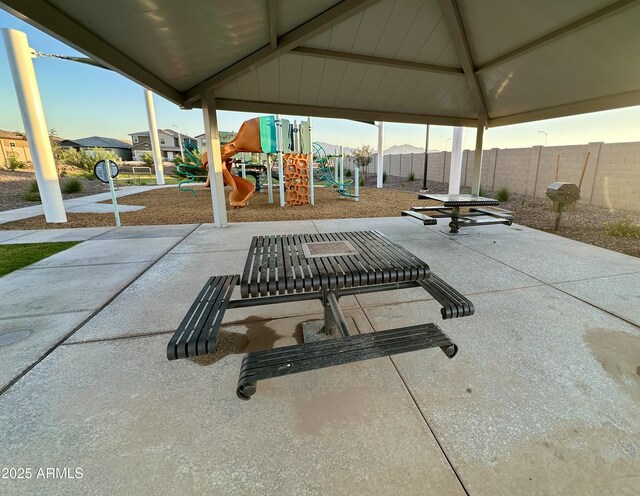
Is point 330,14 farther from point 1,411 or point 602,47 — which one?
point 1,411

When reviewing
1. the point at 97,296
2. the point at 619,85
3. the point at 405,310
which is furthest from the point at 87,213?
the point at 619,85

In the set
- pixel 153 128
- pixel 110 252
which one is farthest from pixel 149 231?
pixel 153 128

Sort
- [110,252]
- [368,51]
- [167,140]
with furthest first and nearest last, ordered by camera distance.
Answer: [167,140] < [368,51] < [110,252]

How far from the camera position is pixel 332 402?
68.1 inches

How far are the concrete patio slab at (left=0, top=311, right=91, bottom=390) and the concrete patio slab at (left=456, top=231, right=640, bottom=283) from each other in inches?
195

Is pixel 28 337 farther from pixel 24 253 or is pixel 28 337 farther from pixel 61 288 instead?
pixel 24 253

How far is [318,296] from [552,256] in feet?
13.3

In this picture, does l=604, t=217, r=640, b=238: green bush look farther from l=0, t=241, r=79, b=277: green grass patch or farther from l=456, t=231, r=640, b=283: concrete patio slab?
l=0, t=241, r=79, b=277: green grass patch

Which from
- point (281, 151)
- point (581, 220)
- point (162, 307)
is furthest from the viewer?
point (281, 151)

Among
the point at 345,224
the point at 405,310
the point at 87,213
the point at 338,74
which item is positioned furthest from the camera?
the point at 87,213

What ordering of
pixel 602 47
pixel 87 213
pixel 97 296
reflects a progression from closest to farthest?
pixel 97 296
pixel 602 47
pixel 87 213

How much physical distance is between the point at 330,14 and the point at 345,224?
12.9 ft

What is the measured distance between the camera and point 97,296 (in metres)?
3.10

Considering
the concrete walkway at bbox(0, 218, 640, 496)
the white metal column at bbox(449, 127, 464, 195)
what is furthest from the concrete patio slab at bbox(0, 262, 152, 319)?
the white metal column at bbox(449, 127, 464, 195)
